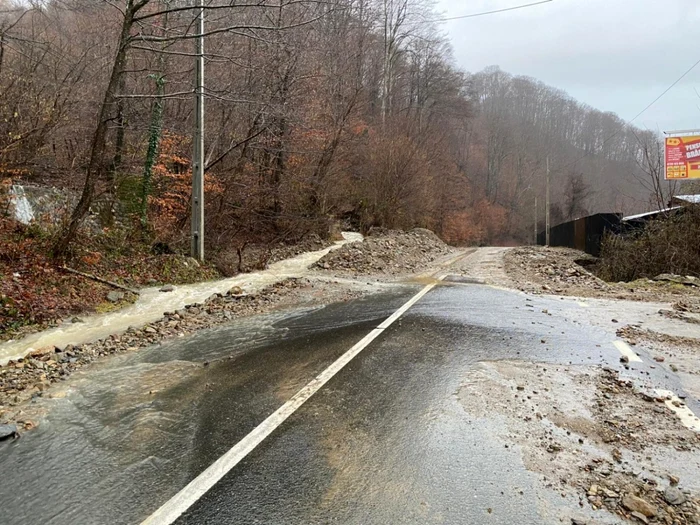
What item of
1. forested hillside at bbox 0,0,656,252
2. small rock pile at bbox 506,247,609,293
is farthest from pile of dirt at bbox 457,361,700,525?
forested hillside at bbox 0,0,656,252

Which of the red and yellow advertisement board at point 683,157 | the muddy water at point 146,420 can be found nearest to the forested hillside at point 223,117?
the red and yellow advertisement board at point 683,157

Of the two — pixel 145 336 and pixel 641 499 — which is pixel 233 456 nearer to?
pixel 641 499

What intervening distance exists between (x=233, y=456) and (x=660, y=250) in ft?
50.3

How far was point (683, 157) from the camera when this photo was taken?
24.4 m

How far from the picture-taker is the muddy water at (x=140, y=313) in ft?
23.5

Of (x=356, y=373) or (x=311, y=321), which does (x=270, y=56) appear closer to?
(x=311, y=321)

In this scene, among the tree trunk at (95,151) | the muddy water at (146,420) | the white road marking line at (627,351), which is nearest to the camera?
the muddy water at (146,420)

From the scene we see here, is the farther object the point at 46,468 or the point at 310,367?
the point at 310,367

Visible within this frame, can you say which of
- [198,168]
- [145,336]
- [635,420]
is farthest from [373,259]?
[635,420]

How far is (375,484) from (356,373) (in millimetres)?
2066

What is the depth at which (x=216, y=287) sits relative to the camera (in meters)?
12.0

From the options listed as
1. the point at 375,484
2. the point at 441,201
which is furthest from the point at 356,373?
the point at 441,201

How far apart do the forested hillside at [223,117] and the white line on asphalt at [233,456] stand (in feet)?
22.6

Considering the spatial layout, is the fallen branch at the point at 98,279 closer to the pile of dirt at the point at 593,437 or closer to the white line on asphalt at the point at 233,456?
the white line on asphalt at the point at 233,456
